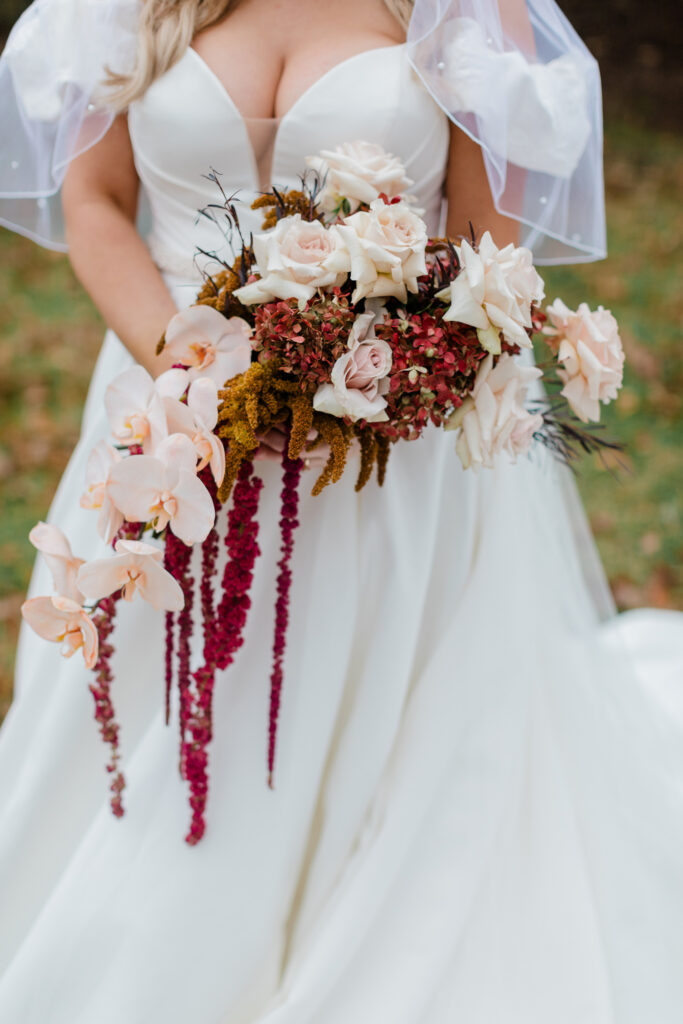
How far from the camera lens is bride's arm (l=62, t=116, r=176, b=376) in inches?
67.4

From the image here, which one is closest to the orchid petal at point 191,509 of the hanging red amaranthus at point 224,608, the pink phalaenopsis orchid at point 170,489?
the pink phalaenopsis orchid at point 170,489

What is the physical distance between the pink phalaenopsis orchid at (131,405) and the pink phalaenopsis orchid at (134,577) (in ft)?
0.56

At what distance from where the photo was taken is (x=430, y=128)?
5.42 ft

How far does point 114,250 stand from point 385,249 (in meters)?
0.70

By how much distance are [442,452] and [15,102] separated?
102cm

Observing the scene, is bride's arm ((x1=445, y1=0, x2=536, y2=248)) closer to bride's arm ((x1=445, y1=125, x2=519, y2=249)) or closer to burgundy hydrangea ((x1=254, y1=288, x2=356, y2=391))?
bride's arm ((x1=445, y1=125, x2=519, y2=249))

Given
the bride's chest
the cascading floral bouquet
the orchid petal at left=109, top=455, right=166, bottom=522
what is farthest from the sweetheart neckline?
the orchid petal at left=109, top=455, right=166, bottom=522

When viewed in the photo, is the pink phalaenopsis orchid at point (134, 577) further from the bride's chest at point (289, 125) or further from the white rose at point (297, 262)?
the bride's chest at point (289, 125)

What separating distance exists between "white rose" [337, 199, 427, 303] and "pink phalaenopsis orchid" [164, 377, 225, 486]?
25cm

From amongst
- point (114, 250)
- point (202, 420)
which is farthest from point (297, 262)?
point (114, 250)

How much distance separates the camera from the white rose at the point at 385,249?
127 centimetres

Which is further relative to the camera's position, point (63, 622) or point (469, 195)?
point (469, 195)

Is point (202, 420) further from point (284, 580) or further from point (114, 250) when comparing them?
point (114, 250)

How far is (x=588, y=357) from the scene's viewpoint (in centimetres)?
148
